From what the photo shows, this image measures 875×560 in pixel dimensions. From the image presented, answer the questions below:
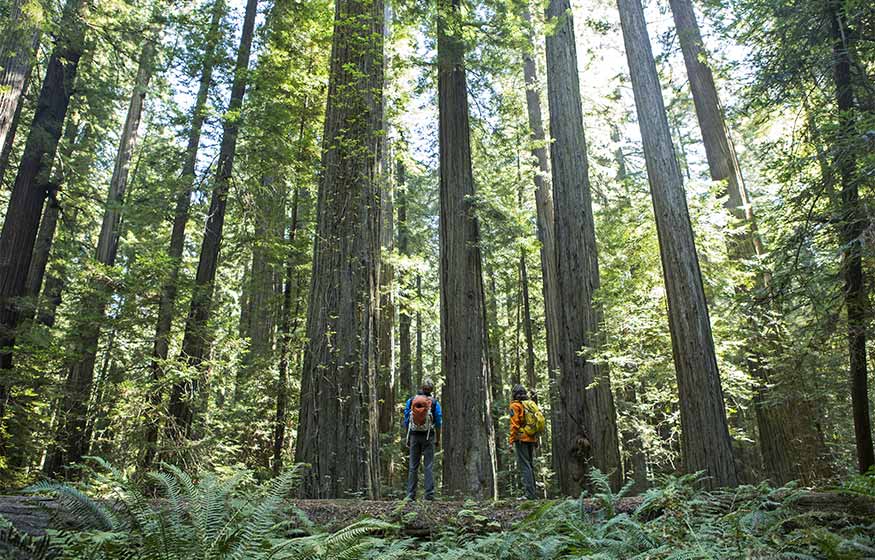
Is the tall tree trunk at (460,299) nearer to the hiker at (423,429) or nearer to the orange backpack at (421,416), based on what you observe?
the hiker at (423,429)

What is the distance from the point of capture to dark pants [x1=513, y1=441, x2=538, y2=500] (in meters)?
8.17

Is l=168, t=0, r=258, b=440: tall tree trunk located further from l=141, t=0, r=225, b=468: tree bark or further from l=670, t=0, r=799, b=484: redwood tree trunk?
l=670, t=0, r=799, b=484: redwood tree trunk

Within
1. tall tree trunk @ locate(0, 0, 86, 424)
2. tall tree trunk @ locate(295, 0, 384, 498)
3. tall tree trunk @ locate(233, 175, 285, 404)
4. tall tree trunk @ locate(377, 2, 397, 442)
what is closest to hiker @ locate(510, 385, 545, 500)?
tall tree trunk @ locate(295, 0, 384, 498)

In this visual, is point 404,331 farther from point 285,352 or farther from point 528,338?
point 285,352

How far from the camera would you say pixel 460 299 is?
918 centimetres

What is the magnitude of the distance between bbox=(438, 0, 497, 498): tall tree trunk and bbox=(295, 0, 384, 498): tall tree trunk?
1.74 m

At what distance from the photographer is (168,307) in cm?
1004

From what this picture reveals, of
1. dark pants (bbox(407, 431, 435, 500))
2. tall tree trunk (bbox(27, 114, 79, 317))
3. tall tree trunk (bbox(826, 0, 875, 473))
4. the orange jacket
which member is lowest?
dark pants (bbox(407, 431, 435, 500))

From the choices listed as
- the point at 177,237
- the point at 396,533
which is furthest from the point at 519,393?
the point at 177,237

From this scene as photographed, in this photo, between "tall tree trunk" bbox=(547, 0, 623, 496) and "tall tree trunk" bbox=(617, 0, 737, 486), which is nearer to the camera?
"tall tree trunk" bbox=(617, 0, 737, 486)

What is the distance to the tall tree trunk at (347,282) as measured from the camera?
571cm

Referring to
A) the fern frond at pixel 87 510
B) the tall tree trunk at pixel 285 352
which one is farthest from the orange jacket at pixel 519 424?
the fern frond at pixel 87 510

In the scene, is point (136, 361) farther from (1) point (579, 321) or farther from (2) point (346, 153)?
(1) point (579, 321)

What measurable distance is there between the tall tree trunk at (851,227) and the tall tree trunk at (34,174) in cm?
1300
